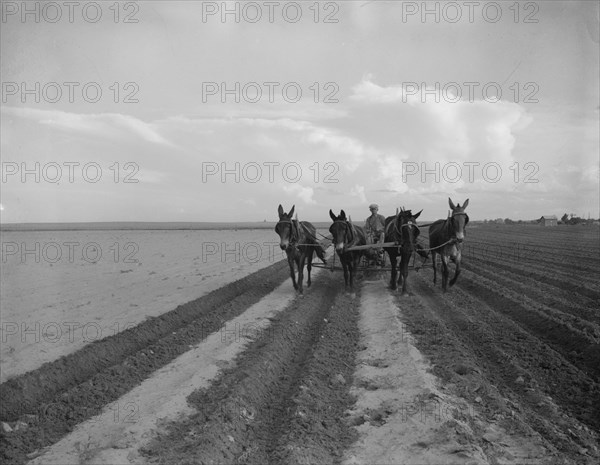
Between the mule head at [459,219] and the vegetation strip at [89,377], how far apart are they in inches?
231

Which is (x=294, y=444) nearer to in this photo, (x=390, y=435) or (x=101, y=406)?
(x=390, y=435)

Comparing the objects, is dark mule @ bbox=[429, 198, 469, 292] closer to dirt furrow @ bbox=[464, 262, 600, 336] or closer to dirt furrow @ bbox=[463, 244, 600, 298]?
dirt furrow @ bbox=[464, 262, 600, 336]

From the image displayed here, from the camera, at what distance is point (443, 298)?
40.2 ft

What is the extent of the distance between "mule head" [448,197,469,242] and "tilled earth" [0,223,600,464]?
5.50ft

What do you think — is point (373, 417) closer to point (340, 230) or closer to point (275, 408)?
point (275, 408)

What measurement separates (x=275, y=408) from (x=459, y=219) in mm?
8048

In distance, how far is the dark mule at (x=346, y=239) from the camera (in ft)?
39.7

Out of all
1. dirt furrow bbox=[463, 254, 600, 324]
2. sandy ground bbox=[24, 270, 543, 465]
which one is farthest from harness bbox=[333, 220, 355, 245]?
dirt furrow bbox=[463, 254, 600, 324]

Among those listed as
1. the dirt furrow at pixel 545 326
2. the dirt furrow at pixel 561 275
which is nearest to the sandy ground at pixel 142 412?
the dirt furrow at pixel 545 326

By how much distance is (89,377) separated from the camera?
7.13 metres

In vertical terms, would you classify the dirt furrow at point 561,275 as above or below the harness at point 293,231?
below

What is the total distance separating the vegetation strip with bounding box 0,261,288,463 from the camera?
5.22m

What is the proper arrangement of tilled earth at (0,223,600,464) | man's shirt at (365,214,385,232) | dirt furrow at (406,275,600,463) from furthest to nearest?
man's shirt at (365,214,385,232) < dirt furrow at (406,275,600,463) < tilled earth at (0,223,600,464)

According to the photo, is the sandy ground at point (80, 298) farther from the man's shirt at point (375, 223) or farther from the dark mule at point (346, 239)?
the man's shirt at point (375, 223)
